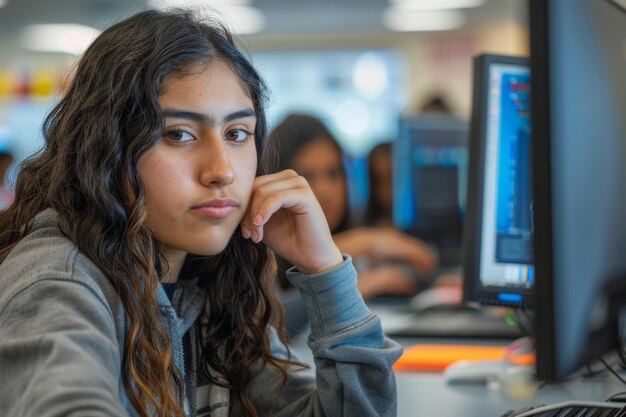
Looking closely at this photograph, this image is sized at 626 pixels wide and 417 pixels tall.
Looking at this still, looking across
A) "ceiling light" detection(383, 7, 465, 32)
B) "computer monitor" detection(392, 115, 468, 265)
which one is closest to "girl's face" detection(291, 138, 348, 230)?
"computer monitor" detection(392, 115, 468, 265)

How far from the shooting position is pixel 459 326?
2.00 meters

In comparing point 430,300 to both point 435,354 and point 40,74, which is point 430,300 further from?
point 40,74

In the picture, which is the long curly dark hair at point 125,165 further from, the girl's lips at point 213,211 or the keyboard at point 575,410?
the keyboard at point 575,410

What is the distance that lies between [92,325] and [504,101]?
897 mm

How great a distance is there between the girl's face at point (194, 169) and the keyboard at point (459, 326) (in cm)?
97

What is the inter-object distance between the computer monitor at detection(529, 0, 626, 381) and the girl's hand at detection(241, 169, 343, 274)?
0.39 metres

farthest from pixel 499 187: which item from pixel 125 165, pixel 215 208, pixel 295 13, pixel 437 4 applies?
pixel 295 13

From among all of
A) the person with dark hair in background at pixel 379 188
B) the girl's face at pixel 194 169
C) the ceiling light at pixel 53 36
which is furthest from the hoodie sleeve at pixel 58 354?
the ceiling light at pixel 53 36

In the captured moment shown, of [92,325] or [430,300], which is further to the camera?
[430,300]

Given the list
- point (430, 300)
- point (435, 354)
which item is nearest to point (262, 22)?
point (430, 300)

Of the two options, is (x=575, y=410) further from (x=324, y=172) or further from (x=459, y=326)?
(x=324, y=172)

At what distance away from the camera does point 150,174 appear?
980 millimetres

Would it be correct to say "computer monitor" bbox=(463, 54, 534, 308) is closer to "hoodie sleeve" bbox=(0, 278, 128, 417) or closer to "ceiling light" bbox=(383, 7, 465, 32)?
"hoodie sleeve" bbox=(0, 278, 128, 417)

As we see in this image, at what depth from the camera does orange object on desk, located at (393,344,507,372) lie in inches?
62.5
